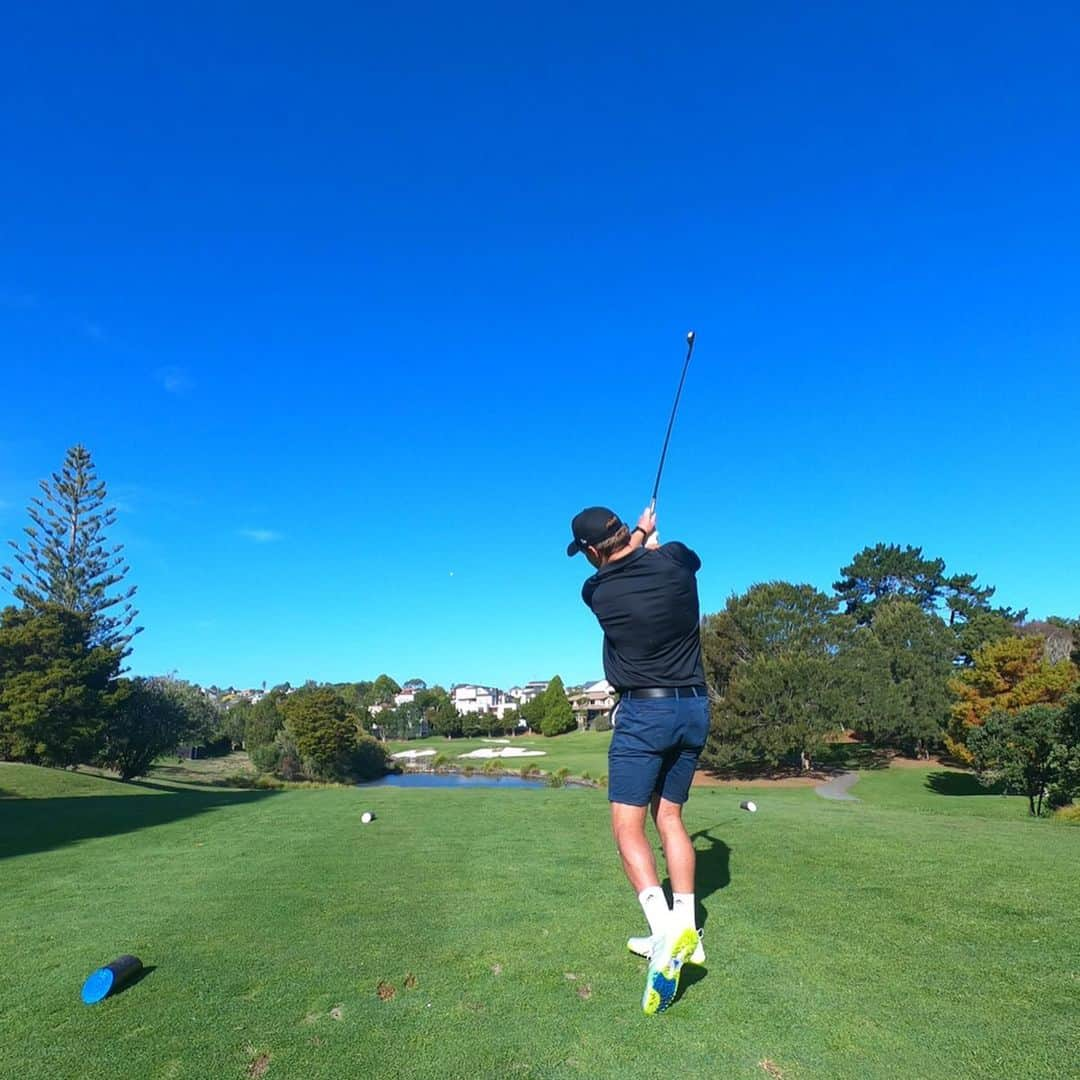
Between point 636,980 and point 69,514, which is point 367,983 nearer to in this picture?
point 636,980

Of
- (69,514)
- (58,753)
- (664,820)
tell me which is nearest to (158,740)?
(58,753)

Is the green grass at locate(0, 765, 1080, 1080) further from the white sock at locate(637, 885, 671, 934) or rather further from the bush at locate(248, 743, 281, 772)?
the bush at locate(248, 743, 281, 772)

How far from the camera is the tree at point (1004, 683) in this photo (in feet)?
96.8

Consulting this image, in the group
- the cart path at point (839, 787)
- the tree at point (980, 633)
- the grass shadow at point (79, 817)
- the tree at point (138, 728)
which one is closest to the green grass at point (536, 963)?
the grass shadow at point (79, 817)

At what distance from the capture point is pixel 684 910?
3.16m

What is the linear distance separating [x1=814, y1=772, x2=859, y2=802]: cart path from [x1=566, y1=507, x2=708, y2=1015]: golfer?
80.9 ft

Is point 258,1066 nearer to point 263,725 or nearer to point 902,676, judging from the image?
point 902,676

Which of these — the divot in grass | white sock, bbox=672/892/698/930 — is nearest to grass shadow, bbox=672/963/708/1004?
white sock, bbox=672/892/698/930

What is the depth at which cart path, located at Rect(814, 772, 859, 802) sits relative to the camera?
26.4 metres

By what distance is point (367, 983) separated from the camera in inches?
126

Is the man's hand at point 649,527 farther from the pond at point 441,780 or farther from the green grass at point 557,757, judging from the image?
the pond at point 441,780

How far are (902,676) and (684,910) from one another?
147ft

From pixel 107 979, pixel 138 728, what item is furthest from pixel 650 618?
pixel 138 728

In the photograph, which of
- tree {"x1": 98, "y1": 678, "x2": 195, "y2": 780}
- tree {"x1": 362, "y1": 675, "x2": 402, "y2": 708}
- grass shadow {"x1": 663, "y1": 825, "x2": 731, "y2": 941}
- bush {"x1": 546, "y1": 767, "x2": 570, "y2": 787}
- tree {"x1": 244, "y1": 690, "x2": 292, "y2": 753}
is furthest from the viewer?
tree {"x1": 362, "y1": 675, "x2": 402, "y2": 708}
